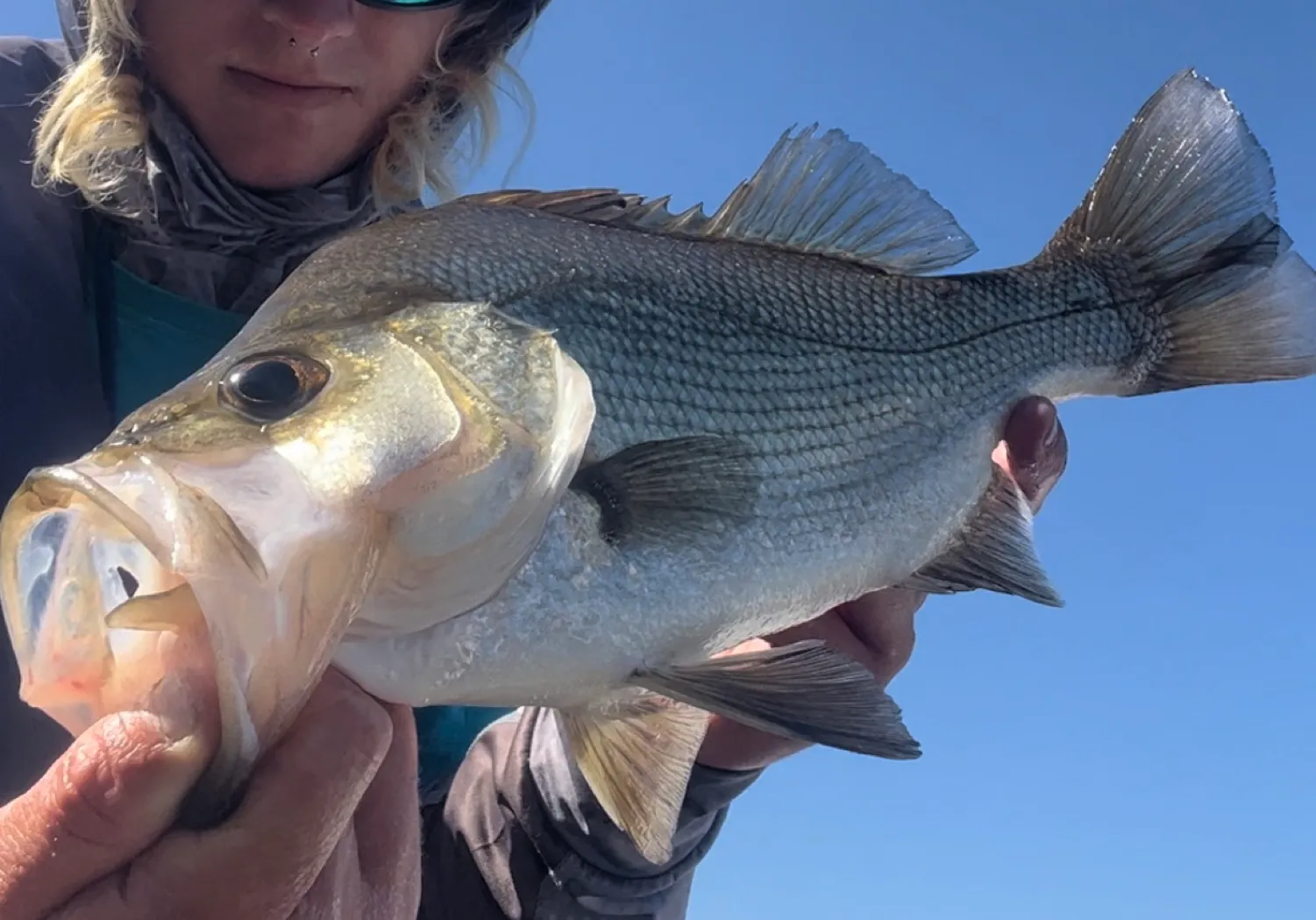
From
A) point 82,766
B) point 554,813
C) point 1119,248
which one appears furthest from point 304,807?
point 1119,248

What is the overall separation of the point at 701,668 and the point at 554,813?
111 centimetres

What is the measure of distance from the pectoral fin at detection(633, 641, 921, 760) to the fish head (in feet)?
0.91

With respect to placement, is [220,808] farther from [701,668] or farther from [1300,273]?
[1300,273]

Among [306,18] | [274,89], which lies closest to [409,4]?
[306,18]

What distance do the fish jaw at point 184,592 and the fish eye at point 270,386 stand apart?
0.26 feet

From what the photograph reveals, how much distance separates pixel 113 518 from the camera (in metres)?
0.87

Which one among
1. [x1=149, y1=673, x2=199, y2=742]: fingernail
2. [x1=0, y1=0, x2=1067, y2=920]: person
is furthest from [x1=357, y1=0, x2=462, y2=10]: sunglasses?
[x1=149, y1=673, x2=199, y2=742]: fingernail

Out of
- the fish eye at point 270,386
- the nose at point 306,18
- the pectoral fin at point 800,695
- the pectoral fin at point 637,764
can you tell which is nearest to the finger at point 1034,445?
the pectoral fin at point 800,695

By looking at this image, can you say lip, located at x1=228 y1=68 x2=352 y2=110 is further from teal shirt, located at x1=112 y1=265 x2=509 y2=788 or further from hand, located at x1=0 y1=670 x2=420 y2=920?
hand, located at x1=0 y1=670 x2=420 y2=920

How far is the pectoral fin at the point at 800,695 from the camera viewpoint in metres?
1.18

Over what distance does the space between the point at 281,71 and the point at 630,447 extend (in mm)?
1321

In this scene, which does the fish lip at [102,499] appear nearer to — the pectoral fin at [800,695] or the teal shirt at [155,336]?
the pectoral fin at [800,695]

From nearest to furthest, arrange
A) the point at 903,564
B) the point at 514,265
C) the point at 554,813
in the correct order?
the point at 514,265
the point at 903,564
the point at 554,813

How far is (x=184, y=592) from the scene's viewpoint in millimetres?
844
